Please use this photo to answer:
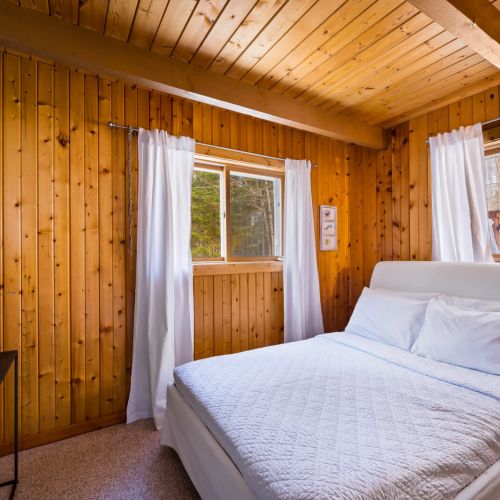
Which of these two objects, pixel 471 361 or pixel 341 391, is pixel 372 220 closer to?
pixel 471 361

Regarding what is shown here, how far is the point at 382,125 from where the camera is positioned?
311 cm

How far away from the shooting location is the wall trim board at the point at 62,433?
1832mm

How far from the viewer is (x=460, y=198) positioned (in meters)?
2.48

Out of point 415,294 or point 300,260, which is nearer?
point 415,294

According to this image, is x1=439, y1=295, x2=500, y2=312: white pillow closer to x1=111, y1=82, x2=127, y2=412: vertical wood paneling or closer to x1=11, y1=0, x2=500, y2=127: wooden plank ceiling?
x1=11, y1=0, x2=500, y2=127: wooden plank ceiling

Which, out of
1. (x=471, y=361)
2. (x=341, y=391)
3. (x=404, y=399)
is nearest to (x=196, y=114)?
(x=341, y=391)

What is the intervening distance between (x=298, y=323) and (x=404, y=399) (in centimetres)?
144

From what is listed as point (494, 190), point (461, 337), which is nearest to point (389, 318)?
point (461, 337)

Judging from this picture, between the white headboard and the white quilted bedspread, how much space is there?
0.67m

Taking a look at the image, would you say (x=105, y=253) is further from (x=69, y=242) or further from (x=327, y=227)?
(x=327, y=227)

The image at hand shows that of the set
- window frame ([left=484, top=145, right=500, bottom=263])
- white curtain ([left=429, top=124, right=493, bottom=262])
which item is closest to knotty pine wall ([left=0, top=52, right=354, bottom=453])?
white curtain ([left=429, top=124, right=493, bottom=262])

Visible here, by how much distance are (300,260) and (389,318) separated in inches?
36.1

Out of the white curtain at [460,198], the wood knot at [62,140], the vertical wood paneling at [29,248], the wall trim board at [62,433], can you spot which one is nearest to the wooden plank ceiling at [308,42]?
the white curtain at [460,198]

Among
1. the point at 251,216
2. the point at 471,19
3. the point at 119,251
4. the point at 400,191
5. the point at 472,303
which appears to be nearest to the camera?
the point at 471,19
